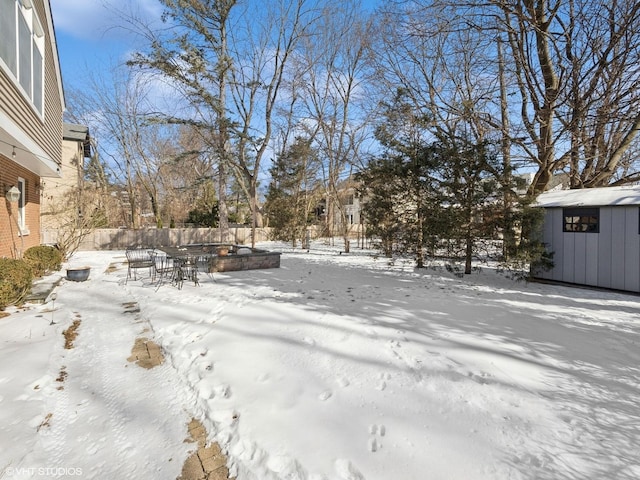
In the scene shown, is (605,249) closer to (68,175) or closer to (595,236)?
(595,236)

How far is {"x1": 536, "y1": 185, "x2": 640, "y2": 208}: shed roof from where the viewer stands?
6.73 metres

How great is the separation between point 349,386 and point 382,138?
8.22m

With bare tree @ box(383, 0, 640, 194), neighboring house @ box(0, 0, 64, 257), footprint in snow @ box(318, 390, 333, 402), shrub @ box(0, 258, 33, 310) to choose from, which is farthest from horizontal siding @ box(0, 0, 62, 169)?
bare tree @ box(383, 0, 640, 194)

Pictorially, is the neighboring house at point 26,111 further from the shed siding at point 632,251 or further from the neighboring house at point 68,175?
the shed siding at point 632,251

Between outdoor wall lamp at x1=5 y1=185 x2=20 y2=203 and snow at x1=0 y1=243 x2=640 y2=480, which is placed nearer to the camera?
snow at x1=0 y1=243 x2=640 y2=480

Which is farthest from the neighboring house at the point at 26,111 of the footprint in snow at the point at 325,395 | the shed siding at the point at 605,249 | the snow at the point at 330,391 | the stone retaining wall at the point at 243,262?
the shed siding at the point at 605,249

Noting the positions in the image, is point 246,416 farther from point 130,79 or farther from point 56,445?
point 130,79

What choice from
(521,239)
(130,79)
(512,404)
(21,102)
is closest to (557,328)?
(512,404)

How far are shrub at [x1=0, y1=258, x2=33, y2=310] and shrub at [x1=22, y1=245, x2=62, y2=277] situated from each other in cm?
241

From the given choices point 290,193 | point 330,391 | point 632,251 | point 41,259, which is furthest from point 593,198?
point 41,259

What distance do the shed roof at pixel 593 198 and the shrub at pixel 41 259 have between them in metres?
12.4

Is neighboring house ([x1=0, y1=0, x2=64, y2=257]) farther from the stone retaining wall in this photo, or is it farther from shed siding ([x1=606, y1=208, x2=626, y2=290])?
shed siding ([x1=606, y1=208, x2=626, y2=290])

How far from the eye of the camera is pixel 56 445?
2197 mm

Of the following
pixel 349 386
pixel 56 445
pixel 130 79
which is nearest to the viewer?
pixel 56 445
